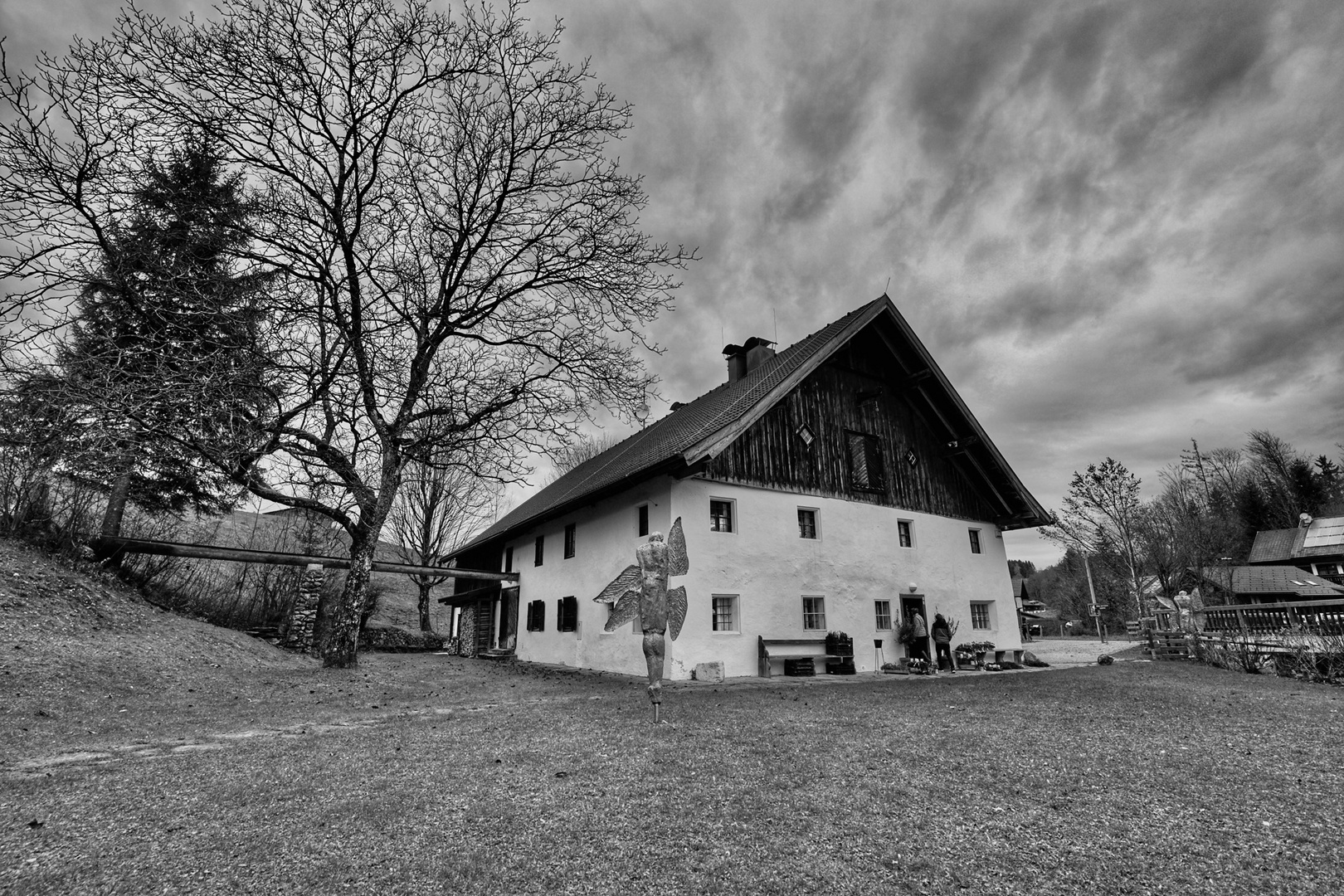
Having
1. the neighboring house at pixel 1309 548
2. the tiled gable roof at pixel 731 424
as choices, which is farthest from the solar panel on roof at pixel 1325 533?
the tiled gable roof at pixel 731 424

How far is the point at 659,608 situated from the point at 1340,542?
167 ft

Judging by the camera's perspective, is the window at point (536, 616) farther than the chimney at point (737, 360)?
No

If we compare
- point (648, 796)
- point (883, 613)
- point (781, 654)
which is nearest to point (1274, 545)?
point (883, 613)

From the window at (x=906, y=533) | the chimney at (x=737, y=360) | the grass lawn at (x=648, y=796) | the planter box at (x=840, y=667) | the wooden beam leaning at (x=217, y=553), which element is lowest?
the planter box at (x=840, y=667)

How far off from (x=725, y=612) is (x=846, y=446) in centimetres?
640

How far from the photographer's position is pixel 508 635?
2258 cm

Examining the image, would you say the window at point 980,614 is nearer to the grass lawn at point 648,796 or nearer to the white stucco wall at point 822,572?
the white stucco wall at point 822,572

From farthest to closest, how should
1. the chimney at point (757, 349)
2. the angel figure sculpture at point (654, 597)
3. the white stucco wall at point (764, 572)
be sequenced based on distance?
the chimney at point (757, 349) → the white stucco wall at point (764, 572) → the angel figure sculpture at point (654, 597)

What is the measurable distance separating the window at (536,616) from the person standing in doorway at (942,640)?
38.4 ft

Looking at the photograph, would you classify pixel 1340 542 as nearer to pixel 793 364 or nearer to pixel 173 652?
pixel 793 364

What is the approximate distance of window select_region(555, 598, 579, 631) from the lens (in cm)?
1773

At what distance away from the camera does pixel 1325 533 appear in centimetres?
3856

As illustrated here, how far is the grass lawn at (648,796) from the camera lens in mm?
3297

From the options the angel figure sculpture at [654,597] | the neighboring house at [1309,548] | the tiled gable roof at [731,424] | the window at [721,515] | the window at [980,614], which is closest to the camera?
the angel figure sculpture at [654,597]
